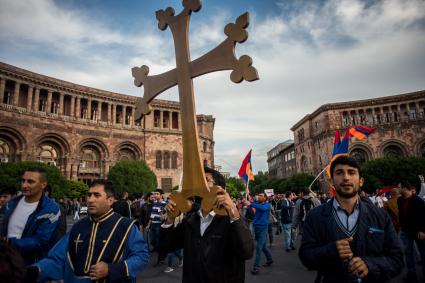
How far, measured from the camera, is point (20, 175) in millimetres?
20531

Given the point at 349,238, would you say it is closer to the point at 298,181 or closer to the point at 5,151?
the point at 5,151

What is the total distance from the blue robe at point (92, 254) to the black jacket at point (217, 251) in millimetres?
552

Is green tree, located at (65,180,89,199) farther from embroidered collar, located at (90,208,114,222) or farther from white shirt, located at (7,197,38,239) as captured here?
embroidered collar, located at (90,208,114,222)

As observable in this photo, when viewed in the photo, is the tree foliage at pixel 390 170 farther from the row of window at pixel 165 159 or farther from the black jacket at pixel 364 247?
the black jacket at pixel 364 247

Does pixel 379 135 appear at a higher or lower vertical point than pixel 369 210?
higher

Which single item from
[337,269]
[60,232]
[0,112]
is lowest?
[337,269]

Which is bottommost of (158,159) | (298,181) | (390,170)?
(298,181)

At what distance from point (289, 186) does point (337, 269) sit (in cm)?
4323

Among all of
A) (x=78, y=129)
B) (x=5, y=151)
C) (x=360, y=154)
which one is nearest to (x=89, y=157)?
(x=78, y=129)

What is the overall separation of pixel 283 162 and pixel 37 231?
70.8 m

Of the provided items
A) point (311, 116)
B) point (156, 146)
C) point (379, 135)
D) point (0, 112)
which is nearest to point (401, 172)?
point (379, 135)

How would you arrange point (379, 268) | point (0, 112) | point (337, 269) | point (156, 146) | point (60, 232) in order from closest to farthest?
point (379, 268) → point (337, 269) → point (60, 232) → point (0, 112) → point (156, 146)

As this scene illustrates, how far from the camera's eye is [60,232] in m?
3.50

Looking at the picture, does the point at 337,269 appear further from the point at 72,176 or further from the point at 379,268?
the point at 72,176
